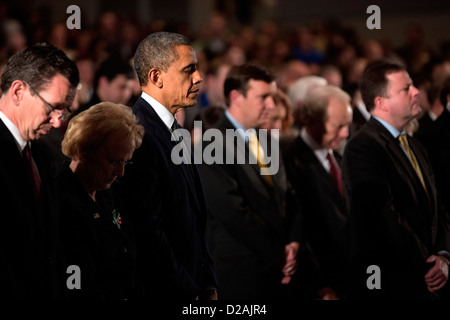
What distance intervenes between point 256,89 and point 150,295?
1563 millimetres

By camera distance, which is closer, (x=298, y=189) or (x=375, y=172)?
(x=375, y=172)

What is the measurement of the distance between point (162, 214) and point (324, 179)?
4.80 ft

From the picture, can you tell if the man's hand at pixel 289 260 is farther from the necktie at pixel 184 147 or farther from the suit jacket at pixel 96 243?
the suit jacket at pixel 96 243

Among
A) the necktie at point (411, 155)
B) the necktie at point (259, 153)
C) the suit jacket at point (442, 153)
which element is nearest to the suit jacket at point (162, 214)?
the necktie at point (259, 153)

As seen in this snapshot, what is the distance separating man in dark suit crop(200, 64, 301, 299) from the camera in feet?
11.2

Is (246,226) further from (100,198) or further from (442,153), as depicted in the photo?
(442,153)

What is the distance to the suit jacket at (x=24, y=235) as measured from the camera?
79.3 inches

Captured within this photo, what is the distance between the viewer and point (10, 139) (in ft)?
7.03

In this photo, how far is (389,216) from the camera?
11.0 ft

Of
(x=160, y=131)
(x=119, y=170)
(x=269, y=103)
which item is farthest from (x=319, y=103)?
(x=119, y=170)

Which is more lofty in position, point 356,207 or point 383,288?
point 356,207

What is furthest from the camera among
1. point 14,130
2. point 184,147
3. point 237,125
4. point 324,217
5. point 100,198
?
point 324,217
